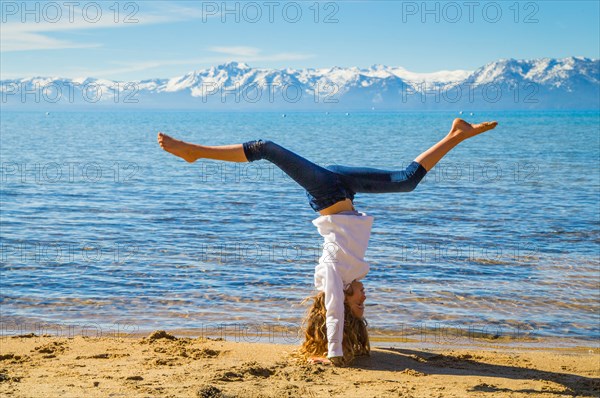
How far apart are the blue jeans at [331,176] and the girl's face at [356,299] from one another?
864 millimetres

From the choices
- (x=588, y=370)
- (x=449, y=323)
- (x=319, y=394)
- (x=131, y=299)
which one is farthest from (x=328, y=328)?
(x=131, y=299)

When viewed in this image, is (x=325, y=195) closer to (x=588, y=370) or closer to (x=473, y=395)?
(x=473, y=395)

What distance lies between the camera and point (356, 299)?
266 inches

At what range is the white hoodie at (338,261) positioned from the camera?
6.44 meters

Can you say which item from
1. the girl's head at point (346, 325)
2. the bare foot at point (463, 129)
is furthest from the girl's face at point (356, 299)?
the bare foot at point (463, 129)

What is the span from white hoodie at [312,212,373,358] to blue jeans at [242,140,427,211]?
22cm

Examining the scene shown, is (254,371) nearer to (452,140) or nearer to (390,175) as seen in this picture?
(390,175)

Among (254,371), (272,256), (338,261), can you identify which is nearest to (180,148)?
(338,261)

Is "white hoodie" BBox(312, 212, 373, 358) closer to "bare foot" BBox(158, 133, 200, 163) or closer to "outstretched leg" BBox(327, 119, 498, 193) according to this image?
"outstretched leg" BBox(327, 119, 498, 193)

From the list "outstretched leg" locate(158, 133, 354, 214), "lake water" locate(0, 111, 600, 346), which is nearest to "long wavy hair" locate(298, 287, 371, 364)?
"outstretched leg" locate(158, 133, 354, 214)

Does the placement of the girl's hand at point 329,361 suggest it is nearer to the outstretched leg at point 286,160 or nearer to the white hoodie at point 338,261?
the white hoodie at point 338,261

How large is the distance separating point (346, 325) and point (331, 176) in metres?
1.50

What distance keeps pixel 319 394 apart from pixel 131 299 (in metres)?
5.23

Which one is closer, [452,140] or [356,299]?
[452,140]
